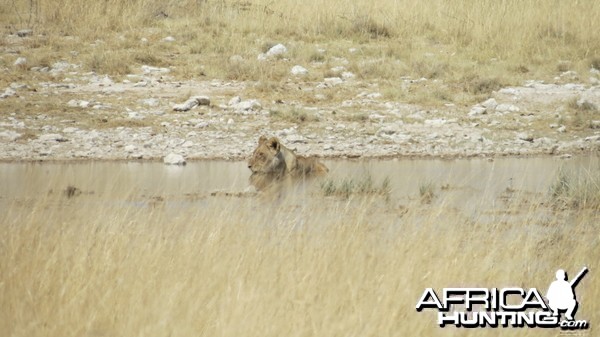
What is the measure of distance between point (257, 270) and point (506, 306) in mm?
1555

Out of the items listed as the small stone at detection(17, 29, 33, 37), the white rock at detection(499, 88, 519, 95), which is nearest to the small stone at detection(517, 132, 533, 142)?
the white rock at detection(499, 88, 519, 95)

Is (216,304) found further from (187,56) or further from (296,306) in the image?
(187,56)

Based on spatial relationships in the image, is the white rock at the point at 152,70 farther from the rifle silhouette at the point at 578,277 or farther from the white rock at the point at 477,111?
the rifle silhouette at the point at 578,277

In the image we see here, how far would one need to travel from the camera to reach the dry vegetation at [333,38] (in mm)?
18094

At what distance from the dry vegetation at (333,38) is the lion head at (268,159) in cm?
442

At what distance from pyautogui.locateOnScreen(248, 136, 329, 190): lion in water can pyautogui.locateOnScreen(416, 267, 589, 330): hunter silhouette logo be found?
5.97 meters

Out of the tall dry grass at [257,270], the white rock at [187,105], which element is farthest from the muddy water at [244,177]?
the white rock at [187,105]

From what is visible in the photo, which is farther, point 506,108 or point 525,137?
point 506,108

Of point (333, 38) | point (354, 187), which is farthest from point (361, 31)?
point (354, 187)

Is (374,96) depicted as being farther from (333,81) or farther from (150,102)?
(150,102)

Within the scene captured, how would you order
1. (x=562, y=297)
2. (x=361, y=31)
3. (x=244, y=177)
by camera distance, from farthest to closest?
(x=361, y=31) < (x=244, y=177) < (x=562, y=297)

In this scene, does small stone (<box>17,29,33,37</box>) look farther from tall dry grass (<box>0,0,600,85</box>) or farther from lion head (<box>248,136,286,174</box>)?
lion head (<box>248,136,286,174</box>)

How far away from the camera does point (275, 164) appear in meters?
12.4

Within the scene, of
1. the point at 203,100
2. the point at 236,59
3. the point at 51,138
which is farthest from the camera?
the point at 236,59
